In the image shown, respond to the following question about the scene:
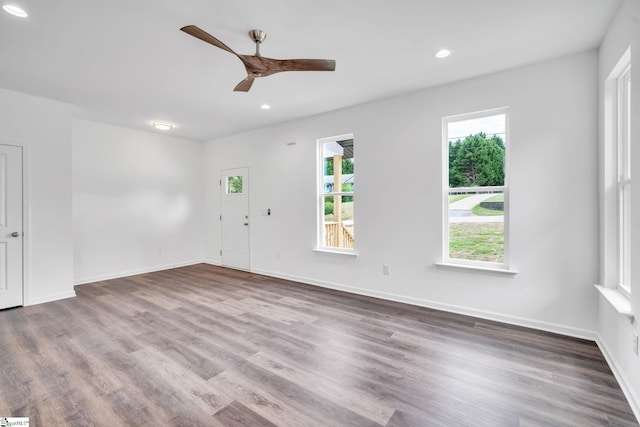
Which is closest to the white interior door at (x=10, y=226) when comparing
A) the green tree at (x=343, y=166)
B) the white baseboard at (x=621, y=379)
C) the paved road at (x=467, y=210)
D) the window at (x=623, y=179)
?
the green tree at (x=343, y=166)

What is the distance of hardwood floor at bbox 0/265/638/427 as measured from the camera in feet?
5.95

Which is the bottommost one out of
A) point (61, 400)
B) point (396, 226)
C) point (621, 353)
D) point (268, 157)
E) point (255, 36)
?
point (61, 400)

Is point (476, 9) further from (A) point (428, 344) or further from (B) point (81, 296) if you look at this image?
(B) point (81, 296)

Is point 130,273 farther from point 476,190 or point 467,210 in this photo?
point 476,190

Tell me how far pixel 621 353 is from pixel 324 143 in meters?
3.99

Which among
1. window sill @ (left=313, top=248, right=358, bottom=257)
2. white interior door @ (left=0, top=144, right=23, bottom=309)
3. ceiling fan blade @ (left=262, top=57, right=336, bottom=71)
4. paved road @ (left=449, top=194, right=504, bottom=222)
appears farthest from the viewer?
window sill @ (left=313, top=248, right=358, bottom=257)

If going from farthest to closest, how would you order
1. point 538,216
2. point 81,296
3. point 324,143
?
point 324,143
point 81,296
point 538,216

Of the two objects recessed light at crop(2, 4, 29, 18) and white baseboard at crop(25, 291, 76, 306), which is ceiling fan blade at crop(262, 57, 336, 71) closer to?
recessed light at crop(2, 4, 29, 18)

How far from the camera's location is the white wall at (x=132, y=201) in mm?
4906

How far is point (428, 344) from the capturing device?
2.69 metres

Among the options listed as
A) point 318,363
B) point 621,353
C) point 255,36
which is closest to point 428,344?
point 318,363

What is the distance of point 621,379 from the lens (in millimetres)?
2072

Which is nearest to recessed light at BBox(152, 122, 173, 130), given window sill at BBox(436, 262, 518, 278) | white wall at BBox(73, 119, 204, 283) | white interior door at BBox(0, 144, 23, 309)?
white wall at BBox(73, 119, 204, 283)

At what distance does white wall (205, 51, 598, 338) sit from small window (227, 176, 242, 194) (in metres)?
0.79
